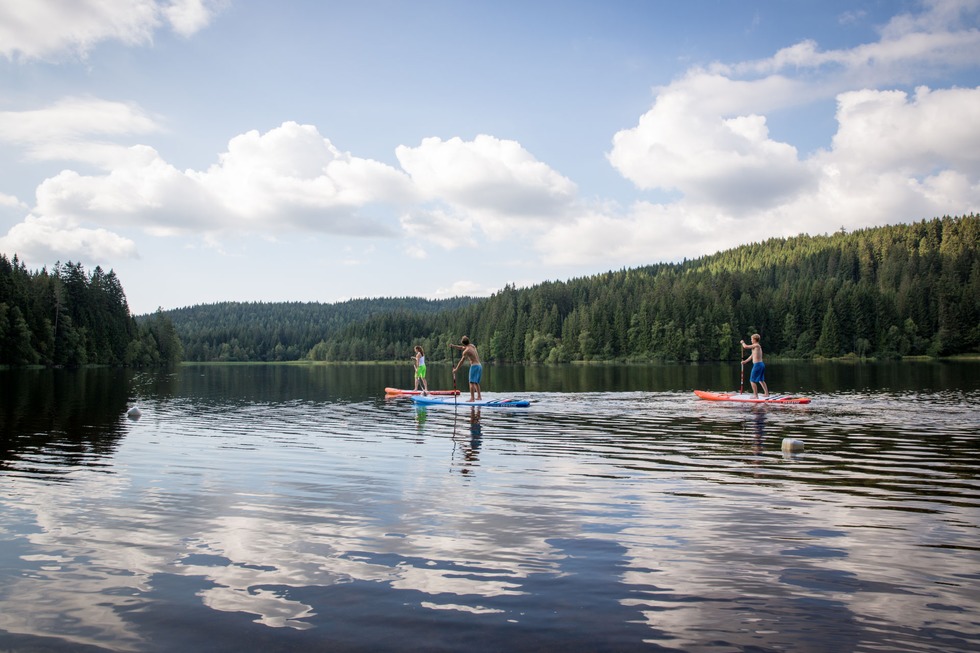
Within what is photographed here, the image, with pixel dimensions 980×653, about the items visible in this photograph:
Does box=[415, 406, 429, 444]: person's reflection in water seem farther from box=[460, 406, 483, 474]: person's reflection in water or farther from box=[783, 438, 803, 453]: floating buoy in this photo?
box=[783, 438, 803, 453]: floating buoy

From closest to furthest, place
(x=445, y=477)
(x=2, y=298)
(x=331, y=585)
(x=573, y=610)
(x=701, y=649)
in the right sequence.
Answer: (x=701, y=649), (x=573, y=610), (x=331, y=585), (x=445, y=477), (x=2, y=298)

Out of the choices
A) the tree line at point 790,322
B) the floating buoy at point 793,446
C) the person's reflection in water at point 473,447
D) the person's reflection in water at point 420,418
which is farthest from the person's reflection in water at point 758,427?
the tree line at point 790,322

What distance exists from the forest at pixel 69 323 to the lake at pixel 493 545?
9952cm

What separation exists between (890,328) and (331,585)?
180 m

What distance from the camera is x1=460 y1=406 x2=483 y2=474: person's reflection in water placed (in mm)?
Answer: 18031

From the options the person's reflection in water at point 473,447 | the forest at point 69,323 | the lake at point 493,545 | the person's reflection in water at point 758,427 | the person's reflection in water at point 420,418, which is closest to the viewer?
the lake at point 493,545

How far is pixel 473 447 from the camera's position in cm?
2139

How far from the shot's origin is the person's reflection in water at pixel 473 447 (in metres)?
18.0

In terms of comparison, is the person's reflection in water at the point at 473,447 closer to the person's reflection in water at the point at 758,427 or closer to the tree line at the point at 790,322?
the person's reflection in water at the point at 758,427

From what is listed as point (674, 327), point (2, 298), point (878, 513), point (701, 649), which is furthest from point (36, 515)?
Answer: point (674, 327)

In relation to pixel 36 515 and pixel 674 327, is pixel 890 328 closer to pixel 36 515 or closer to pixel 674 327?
pixel 674 327

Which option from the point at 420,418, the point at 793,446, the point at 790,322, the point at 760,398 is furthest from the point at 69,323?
the point at 790,322

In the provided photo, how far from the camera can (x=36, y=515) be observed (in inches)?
486

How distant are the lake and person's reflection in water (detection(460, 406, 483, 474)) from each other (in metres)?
0.16
